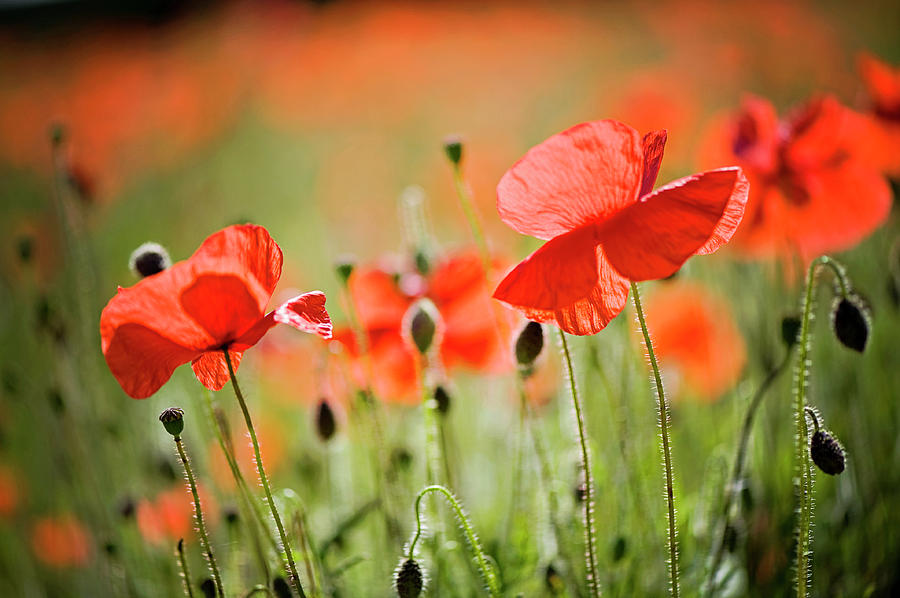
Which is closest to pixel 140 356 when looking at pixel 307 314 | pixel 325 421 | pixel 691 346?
pixel 307 314

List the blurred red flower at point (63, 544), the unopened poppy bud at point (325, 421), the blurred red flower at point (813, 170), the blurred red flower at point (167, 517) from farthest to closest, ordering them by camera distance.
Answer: the blurred red flower at point (63, 544), the blurred red flower at point (167, 517), the blurred red flower at point (813, 170), the unopened poppy bud at point (325, 421)

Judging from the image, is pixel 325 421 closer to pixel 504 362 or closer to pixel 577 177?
pixel 504 362

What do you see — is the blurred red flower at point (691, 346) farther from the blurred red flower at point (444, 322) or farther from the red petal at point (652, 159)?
the red petal at point (652, 159)

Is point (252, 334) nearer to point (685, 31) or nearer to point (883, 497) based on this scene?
point (883, 497)

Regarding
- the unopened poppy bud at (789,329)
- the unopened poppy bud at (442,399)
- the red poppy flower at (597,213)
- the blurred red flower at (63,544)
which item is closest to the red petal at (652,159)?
the red poppy flower at (597,213)

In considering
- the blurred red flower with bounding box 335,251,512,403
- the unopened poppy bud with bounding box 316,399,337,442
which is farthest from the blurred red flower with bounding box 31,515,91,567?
the unopened poppy bud with bounding box 316,399,337,442

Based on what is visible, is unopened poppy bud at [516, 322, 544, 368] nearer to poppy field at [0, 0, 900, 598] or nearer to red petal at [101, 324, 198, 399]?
poppy field at [0, 0, 900, 598]

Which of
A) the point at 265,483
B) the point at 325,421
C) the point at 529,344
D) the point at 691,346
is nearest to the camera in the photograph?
the point at 265,483
